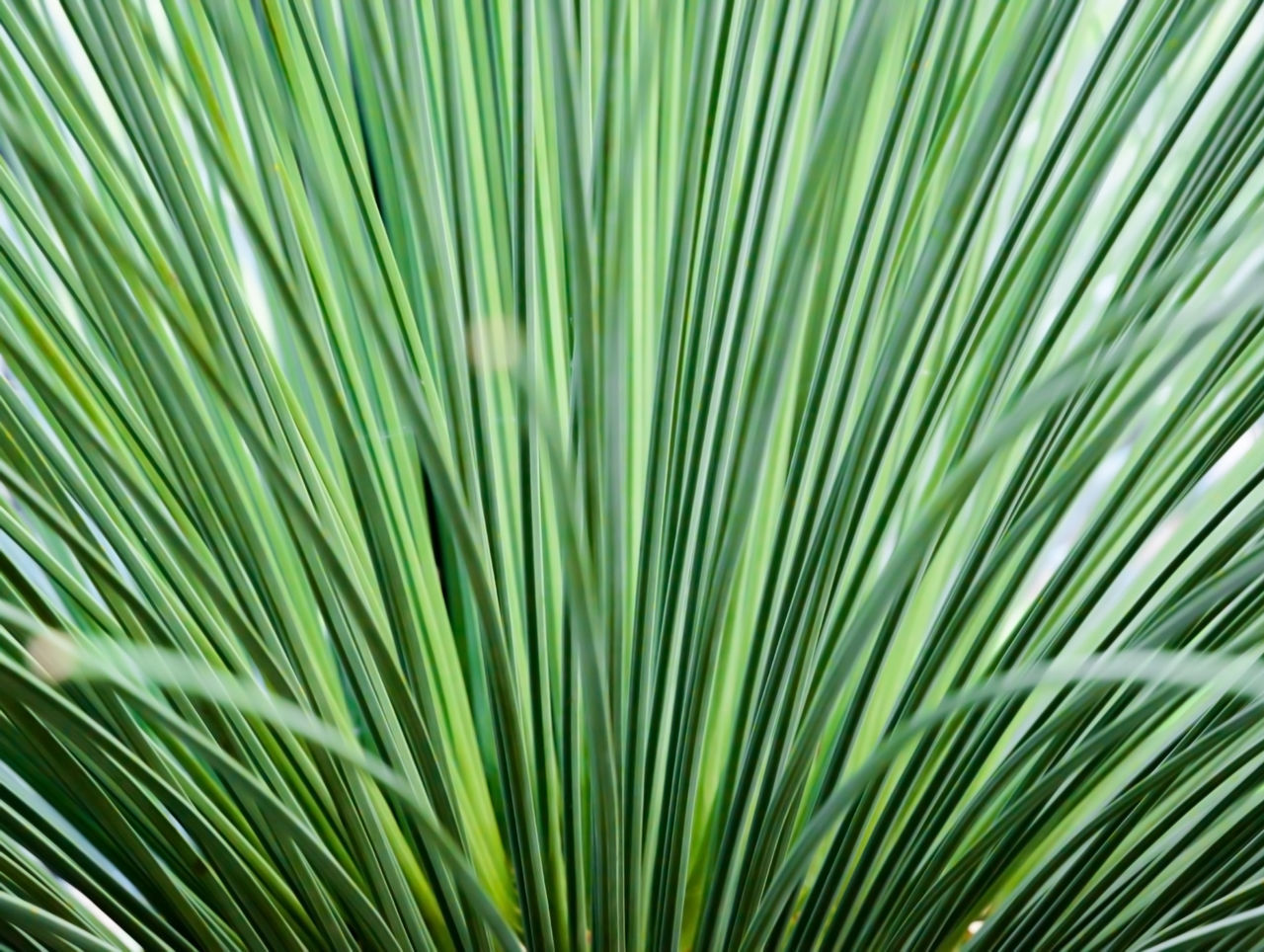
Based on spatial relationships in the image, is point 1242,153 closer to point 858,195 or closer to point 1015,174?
point 858,195

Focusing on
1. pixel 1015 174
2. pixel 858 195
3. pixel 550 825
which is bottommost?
pixel 550 825

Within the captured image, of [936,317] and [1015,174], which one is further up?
[1015,174]

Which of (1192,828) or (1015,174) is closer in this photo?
(1192,828)

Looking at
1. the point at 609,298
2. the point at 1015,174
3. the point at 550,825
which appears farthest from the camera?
the point at 1015,174

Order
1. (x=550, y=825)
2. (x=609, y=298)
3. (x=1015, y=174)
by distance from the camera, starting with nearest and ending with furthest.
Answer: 1. (x=609, y=298)
2. (x=550, y=825)
3. (x=1015, y=174)

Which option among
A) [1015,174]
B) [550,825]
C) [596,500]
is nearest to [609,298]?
[596,500]

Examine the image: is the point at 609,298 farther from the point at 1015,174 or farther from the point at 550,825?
the point at 1015,174
